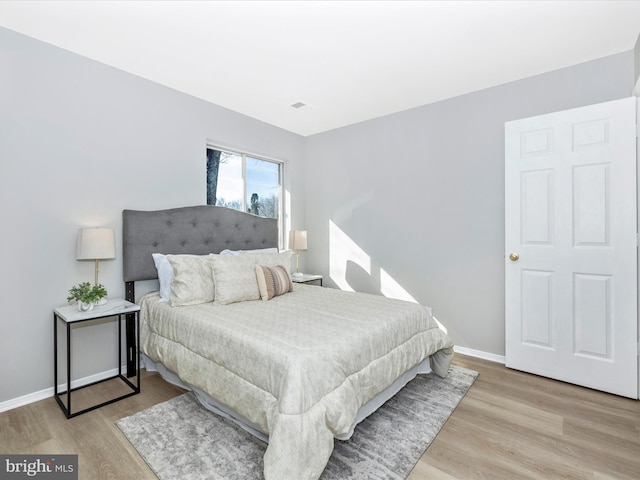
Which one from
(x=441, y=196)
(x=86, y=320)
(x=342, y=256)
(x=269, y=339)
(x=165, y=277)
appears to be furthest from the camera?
(x=342, y=256)

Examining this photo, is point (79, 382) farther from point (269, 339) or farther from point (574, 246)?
point (574, 246)

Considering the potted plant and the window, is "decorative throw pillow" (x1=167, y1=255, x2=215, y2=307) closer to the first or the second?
the potted plant

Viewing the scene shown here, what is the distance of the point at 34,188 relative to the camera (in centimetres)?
232

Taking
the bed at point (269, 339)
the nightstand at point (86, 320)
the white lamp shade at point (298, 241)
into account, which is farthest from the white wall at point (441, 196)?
the nightstand at point (86, 320)

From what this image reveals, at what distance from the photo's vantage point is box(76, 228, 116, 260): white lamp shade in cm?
235

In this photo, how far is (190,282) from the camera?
2543 millimetres

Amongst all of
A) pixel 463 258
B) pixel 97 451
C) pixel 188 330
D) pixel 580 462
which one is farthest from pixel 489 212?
pixel 97 451

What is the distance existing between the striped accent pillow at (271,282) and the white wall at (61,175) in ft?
3.88

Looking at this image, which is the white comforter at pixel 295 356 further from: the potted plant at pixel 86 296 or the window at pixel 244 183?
the window at pixel 244 183

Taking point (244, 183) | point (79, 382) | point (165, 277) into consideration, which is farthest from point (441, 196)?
point (79, 382)

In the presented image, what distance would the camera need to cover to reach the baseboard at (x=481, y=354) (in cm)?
303

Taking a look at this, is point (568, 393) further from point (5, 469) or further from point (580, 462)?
point (5, 469)

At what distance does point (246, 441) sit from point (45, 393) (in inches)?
66.5

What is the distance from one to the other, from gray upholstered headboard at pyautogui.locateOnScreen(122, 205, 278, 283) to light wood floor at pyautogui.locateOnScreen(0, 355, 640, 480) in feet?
3.54
